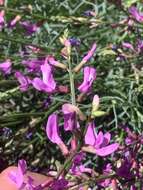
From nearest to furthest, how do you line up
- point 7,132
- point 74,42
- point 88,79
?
point 88,79
point 7,132
point 74,42

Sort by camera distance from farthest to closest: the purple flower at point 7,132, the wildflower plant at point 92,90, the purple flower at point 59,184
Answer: the purple flower at point 7,132
the wildflower plant at point 92,90
the purple flower at point 59,184

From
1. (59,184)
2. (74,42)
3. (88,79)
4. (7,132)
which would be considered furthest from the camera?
(74,42)

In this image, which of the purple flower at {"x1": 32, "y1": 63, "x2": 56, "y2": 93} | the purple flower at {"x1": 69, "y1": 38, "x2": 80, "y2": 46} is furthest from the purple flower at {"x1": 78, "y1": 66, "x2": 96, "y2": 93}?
the purple flower at {"x1": 69, "y1": 38, "x2": 80, "y2": 46}

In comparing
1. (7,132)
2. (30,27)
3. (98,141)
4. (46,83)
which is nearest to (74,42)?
(30,27)

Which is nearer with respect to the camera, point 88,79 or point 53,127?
point 53,127

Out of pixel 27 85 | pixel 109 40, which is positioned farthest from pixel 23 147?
pixel 109 40

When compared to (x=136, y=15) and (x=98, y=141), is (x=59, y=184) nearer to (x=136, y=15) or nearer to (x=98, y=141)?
(x=98, y=141)

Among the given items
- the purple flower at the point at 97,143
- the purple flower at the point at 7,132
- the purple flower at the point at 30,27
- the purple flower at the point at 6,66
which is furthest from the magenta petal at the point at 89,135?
the purple flower at the point at 30,27

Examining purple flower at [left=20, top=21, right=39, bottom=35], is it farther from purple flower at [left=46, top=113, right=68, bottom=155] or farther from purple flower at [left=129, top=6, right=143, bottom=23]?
purple flower at [left=46, top=113, right=68, bottom=155]

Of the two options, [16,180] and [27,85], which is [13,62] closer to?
[27,85]

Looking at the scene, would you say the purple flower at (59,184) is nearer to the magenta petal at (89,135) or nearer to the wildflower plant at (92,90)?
the magenta petal at (89,135)
